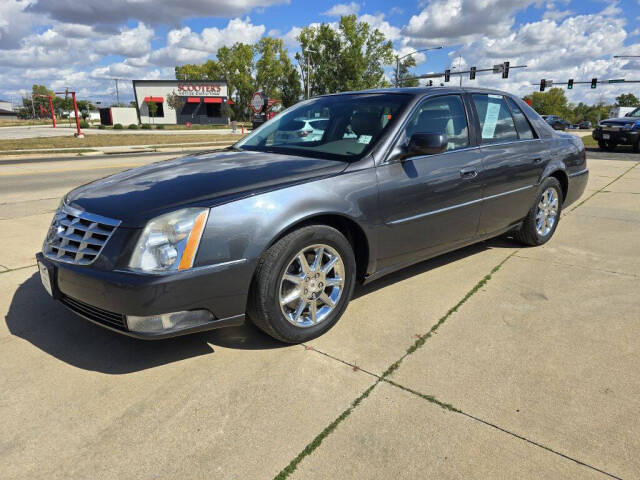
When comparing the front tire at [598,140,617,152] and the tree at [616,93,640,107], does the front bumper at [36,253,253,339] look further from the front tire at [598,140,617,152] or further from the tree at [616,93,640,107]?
the tree at [616,93,640,107]

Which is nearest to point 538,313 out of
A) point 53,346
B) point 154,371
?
point 154,371

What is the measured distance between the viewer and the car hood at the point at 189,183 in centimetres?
246

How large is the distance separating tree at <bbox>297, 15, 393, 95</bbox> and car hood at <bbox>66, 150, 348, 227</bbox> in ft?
180

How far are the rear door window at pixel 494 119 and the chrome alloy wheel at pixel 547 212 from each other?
84cm

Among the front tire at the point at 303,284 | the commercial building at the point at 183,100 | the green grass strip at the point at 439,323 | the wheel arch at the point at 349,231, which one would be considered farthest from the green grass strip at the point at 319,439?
the commercial building at the point at 183,100

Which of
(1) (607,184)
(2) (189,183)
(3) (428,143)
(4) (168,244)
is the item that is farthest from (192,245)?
(1) (607,184)

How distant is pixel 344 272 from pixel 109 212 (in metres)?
1.45

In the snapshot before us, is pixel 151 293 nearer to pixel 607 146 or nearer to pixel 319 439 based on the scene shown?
pixel 319 439

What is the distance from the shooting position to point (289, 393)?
2.40m

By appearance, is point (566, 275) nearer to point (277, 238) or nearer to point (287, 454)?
point (277, 238)

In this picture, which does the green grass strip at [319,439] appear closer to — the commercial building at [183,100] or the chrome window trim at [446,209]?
the chrome window trim at [446,209]

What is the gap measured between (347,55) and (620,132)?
44.2 m

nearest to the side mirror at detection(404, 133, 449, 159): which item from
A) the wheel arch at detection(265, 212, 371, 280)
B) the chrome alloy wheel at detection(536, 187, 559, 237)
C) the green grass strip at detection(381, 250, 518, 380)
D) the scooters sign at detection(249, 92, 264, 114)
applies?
the wheel arch at detection(265, 212, 371, 280)

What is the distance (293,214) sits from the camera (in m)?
2.64
